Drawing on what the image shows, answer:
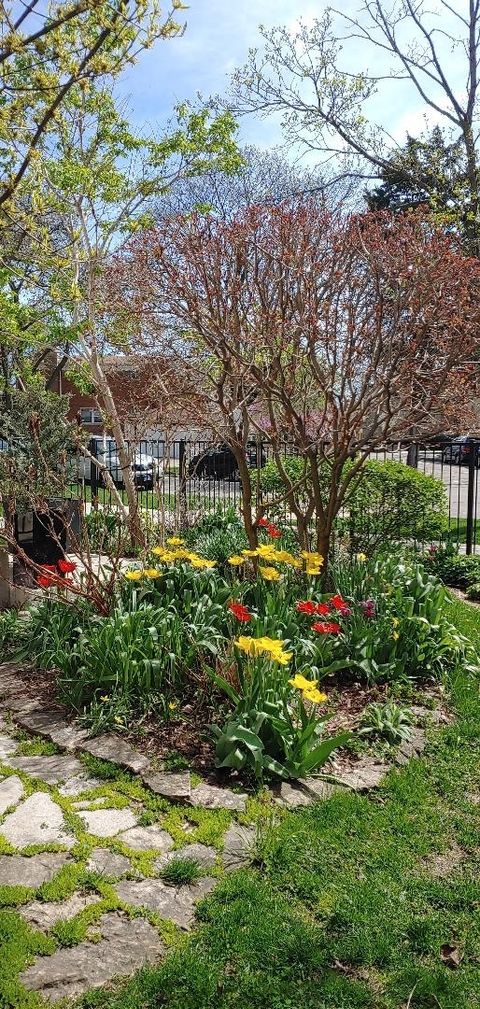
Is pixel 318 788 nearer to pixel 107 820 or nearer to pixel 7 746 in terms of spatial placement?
pixel 107 820

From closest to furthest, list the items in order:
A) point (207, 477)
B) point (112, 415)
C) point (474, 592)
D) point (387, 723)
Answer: point (387, 723) → point (474, 592) → point (112, 415) → point (207, 477)

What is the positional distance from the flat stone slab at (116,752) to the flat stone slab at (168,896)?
0.80 m

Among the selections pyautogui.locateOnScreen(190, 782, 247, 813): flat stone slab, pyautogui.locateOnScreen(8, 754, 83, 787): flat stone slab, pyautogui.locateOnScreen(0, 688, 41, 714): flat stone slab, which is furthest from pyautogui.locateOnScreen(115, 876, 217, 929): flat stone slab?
pyautogui.locateOnScreen(0, 688, 41, 714): flat stone slab

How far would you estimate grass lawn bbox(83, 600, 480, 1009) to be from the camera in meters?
2.00

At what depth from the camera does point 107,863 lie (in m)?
2.54

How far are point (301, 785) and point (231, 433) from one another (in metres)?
2.88

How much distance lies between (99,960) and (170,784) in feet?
3.35

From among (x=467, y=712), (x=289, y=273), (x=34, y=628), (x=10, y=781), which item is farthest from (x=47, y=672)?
(x=289, y=273)

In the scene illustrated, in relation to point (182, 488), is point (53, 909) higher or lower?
lower

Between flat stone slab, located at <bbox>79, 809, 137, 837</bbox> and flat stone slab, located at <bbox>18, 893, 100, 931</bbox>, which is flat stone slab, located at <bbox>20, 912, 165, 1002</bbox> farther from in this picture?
flat stone slab, located at <bbox>79, 809, 137, 837</bbox>

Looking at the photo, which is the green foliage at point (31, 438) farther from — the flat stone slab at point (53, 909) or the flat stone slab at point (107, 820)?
the flat stone slab at point (53, 909)

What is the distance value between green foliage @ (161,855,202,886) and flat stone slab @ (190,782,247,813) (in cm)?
43

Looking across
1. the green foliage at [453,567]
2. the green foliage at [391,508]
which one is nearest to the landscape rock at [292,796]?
the green foliage at [391,508]

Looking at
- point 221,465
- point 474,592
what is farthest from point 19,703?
point 221,465
